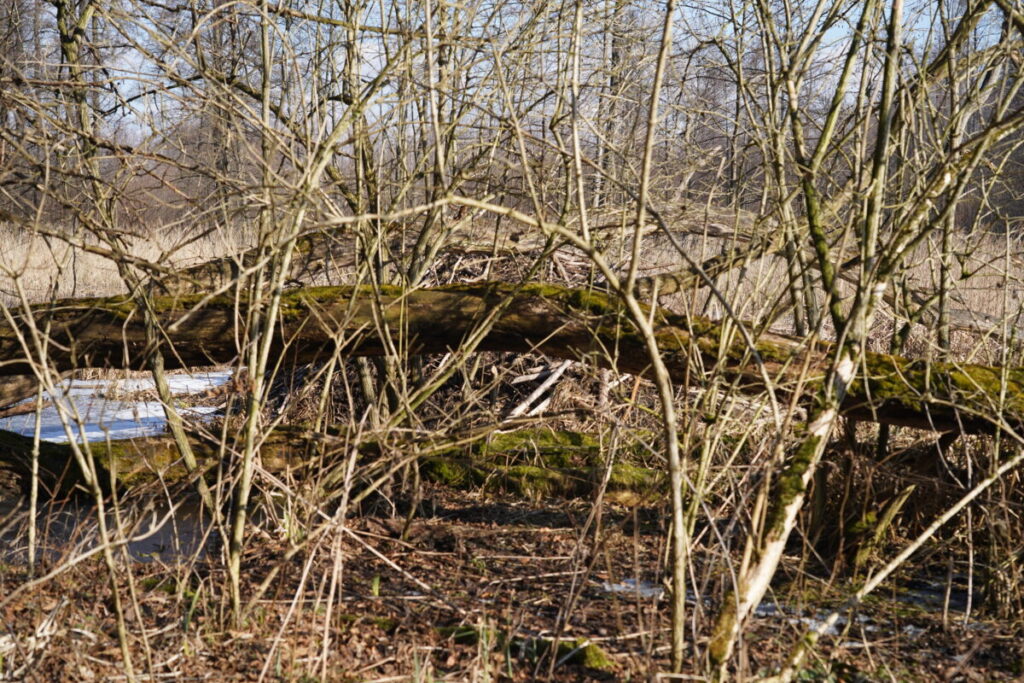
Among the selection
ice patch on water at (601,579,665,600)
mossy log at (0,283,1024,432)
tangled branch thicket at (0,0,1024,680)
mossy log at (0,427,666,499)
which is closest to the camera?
tangled branch thicket at (0,0,1024,680)

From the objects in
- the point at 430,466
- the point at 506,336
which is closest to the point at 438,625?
the point at 506,336

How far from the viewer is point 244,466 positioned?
134 inches

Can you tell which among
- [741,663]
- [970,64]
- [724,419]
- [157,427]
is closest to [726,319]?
[724,419]

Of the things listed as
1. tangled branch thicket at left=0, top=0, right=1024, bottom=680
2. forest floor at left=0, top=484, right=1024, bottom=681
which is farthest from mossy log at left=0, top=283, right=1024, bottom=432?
forest floor at left=0, top=484, right=1024, bottom=681

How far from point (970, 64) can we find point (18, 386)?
586 centimetres

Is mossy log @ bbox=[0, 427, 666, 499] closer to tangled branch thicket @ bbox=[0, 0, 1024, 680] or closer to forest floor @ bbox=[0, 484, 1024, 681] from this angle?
tangled branch thicket @ bbox=[0, 0, 1024, 680]

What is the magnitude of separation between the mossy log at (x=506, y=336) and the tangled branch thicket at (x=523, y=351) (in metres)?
0.02

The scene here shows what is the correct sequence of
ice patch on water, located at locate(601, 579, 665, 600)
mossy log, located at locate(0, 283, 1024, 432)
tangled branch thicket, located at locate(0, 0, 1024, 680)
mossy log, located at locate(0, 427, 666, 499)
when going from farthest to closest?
mossy log, located at locate(0, 427, 666, 499) → ice patch on water, located at locate(601, 579, 665, 600) → mossy log, located at locate(0, 283, 1024, 432) → tangled branch thicket, located at locate(0, 0, 1024, 680)

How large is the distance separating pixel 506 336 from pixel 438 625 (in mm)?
1523

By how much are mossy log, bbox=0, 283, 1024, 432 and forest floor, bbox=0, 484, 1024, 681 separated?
88 cm

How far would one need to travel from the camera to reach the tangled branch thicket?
10.2 feet

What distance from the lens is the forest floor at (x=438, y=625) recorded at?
3.17 meters

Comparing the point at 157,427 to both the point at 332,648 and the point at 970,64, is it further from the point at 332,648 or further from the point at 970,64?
the point at 970,64

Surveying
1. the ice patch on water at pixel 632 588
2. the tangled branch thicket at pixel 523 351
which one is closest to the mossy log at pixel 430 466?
the tangled branch thicket at pixel 523 351
